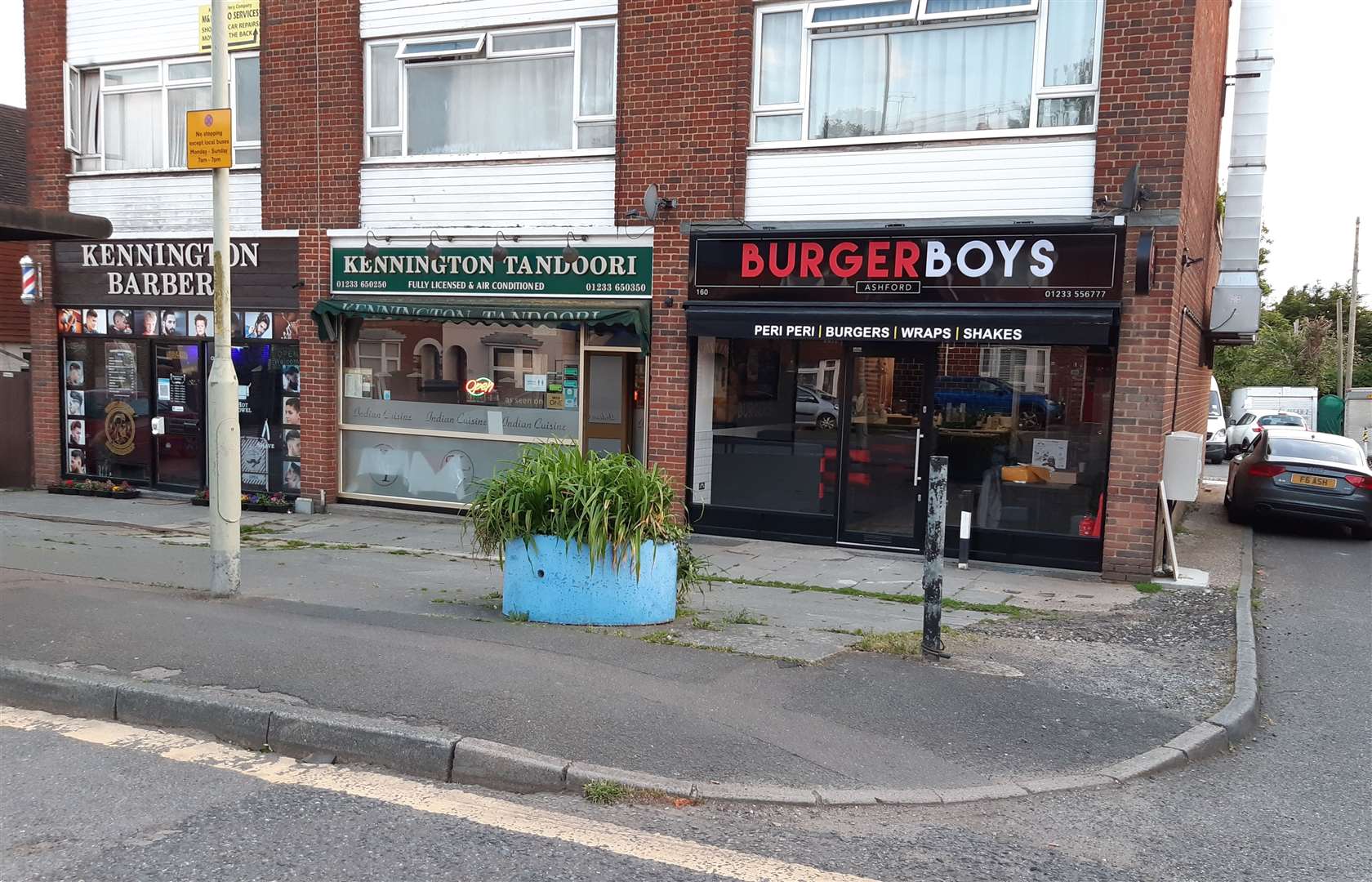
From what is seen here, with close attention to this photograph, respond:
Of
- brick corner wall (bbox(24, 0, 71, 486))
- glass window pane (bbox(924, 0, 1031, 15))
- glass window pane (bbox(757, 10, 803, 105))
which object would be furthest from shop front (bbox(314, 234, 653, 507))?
brick corner wall (bbox(24, 0, 71, 486))

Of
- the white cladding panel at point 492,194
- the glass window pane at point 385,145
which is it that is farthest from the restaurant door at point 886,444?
the glass window pane at point 385,145

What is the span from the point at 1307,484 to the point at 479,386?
11079mm

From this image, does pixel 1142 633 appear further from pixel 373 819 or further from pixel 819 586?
pixel 373 819

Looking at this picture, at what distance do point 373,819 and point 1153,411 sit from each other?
7.92m

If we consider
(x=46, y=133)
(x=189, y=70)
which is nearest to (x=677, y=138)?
(x=189, y=70)

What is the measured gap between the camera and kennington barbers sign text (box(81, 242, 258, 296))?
13531 mm

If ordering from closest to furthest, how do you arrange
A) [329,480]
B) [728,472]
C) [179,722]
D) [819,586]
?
[179,722], [819,586], [728,472], [329,480]

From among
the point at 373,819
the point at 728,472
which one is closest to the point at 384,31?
the point at 728,472

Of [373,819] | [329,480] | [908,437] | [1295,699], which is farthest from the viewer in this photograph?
[329,480]

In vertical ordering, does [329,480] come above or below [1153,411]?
below

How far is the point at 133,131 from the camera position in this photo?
14016mm

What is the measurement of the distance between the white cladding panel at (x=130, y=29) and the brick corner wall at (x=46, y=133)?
0.25 m

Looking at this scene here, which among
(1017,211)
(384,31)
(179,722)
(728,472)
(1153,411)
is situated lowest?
(179,722)

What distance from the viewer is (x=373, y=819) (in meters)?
4.45
